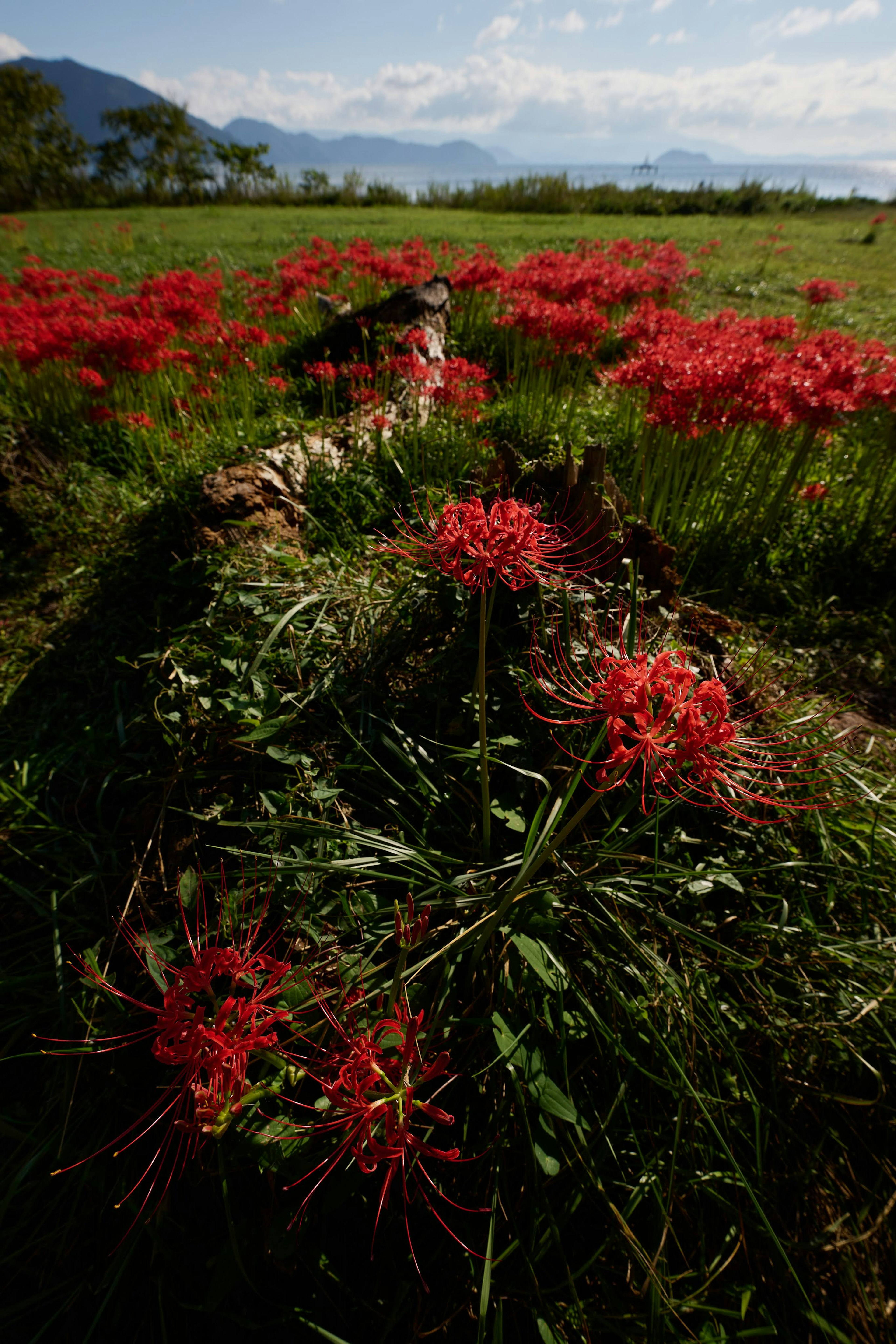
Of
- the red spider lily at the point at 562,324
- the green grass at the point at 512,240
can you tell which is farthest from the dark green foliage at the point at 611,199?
the red spider lily at the point at 562,324

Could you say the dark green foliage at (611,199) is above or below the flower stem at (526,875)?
above

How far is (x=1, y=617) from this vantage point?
338cm

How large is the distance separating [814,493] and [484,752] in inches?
135

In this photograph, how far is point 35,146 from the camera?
29938 millimetres

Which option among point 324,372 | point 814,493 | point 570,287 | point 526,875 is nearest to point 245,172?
point 570,287

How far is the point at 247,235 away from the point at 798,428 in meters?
18.3

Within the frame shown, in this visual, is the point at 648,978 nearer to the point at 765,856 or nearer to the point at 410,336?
the point at 765,856

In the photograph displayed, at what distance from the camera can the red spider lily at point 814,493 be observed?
3711 mm

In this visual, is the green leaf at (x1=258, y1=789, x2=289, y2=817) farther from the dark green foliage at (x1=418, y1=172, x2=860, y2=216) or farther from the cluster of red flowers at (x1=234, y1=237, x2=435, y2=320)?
the dark green foliage at (x1=418, y1=172, x2=860, y2=216)

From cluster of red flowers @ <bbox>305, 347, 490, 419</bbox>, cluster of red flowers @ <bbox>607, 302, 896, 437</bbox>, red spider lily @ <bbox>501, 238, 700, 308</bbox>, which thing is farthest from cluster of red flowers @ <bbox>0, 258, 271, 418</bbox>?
cluster of red flowers @ <bbox>607, 302, 896, 437</bbox>

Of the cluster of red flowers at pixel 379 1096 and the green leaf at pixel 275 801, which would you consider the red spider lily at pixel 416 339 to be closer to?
the green leaf at pixel 275 801

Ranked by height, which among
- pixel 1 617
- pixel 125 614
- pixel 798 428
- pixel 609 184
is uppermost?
pixel 609 184

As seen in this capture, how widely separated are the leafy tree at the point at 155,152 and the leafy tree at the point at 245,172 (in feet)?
4.89

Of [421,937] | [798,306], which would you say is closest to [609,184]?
[798,306]
